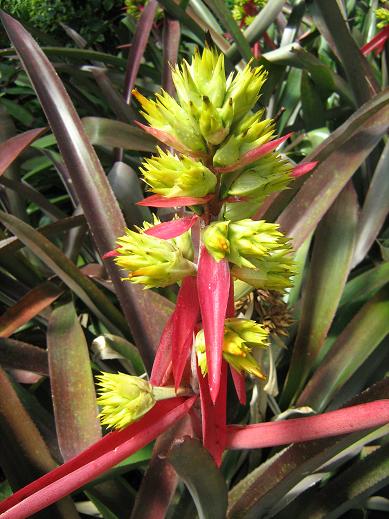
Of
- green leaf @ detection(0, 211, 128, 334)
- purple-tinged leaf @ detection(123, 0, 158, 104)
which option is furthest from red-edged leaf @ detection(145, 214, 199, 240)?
purple-tinged leaf @ detection(123, 0, 158, 104)

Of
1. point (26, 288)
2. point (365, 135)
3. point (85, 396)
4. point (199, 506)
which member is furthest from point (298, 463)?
point (26, 288)

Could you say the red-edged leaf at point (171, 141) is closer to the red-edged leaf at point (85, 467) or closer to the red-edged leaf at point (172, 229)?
the red-edged leaf at point (172, 229)

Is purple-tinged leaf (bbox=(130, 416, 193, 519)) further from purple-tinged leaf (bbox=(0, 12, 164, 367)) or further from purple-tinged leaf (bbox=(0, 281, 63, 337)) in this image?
purple-tinged leaf (bbox=(0, 281, 63, 337))

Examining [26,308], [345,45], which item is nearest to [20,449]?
[26,308]

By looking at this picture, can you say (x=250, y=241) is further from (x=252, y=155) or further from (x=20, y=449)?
(x=20, y=449)

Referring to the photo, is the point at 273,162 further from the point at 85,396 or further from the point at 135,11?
the point at 135,11

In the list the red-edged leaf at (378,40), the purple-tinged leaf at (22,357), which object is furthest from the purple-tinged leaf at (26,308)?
the red-edged leaf at (378,40)
